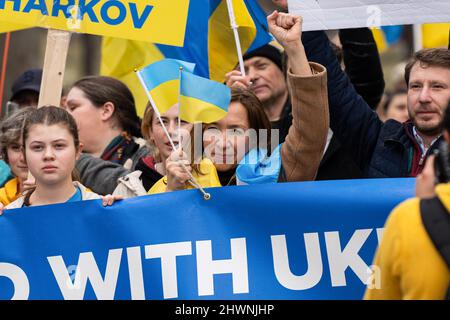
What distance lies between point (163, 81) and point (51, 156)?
25.8 inches

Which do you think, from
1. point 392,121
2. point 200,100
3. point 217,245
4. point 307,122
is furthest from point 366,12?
point 217,245

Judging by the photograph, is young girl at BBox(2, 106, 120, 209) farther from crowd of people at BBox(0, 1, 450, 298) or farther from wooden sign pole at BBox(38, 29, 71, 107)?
wooden sign pole at BBox(38, 29, 71, 107)

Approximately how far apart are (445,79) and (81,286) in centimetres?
202

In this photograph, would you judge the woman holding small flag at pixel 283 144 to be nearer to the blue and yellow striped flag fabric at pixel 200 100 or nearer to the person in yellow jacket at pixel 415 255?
the blue and yellow striped flag fabric at pixel 200 100

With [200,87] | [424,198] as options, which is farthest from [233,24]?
[424,198]

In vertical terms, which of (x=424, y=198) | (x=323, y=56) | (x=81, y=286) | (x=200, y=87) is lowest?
(x=424, y=198)

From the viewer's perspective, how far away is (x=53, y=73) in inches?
246

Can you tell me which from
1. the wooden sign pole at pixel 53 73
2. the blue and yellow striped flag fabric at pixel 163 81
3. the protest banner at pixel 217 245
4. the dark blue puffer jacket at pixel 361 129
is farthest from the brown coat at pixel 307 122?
the wooden sign pole at pixel 53 73

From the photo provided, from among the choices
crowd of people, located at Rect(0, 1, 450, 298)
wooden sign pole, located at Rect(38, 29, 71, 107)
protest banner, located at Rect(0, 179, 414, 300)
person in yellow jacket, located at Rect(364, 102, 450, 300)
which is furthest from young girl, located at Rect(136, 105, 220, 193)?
person in yellow jacket, located at Rect(364, 102, 450, 300)

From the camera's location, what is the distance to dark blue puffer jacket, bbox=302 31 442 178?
5.74 metres

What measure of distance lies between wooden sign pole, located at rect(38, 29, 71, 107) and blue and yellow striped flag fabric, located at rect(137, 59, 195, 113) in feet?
2.39

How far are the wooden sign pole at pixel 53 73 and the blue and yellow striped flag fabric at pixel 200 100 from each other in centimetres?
102

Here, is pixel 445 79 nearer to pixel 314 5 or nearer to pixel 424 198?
pixel 314 5

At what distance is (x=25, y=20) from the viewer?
630 centimetres
